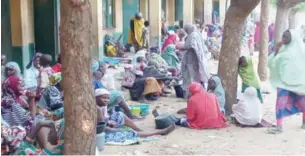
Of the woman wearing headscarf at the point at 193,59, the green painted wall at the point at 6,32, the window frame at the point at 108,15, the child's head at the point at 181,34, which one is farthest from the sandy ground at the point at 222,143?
the window frame at the point at 108,15

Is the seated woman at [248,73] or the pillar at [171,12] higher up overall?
the pillar at [171,12]

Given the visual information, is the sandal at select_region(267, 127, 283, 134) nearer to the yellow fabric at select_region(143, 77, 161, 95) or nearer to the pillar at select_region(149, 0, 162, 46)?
the yellow fabric at select_region(143, 77, 161, 95)

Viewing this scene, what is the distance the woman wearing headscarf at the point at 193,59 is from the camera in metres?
8.87

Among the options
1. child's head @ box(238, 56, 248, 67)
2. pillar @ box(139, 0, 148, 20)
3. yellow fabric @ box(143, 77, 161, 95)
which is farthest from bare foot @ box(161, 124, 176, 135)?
pillar @ box(139, 0, 148, 20)

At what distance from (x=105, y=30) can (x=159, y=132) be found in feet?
28.6

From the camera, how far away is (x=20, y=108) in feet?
19.3

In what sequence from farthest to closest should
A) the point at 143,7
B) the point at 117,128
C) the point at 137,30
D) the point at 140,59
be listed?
1. the point at 143,7
2. the point at 137,30
3. the point at 140,59
4. the point at 117,128

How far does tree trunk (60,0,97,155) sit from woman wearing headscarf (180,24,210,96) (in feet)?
15.7

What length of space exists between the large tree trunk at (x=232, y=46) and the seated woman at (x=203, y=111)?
0.72m

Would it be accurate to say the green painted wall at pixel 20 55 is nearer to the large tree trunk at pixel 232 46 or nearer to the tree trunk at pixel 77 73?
the large tree trunk at pixel 232 46

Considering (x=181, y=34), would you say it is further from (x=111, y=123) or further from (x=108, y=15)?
(x=111, y=123)

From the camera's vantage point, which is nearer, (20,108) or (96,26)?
(20,108)

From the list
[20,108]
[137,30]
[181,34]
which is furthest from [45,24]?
[20,108]

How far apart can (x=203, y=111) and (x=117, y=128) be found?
1265mm
